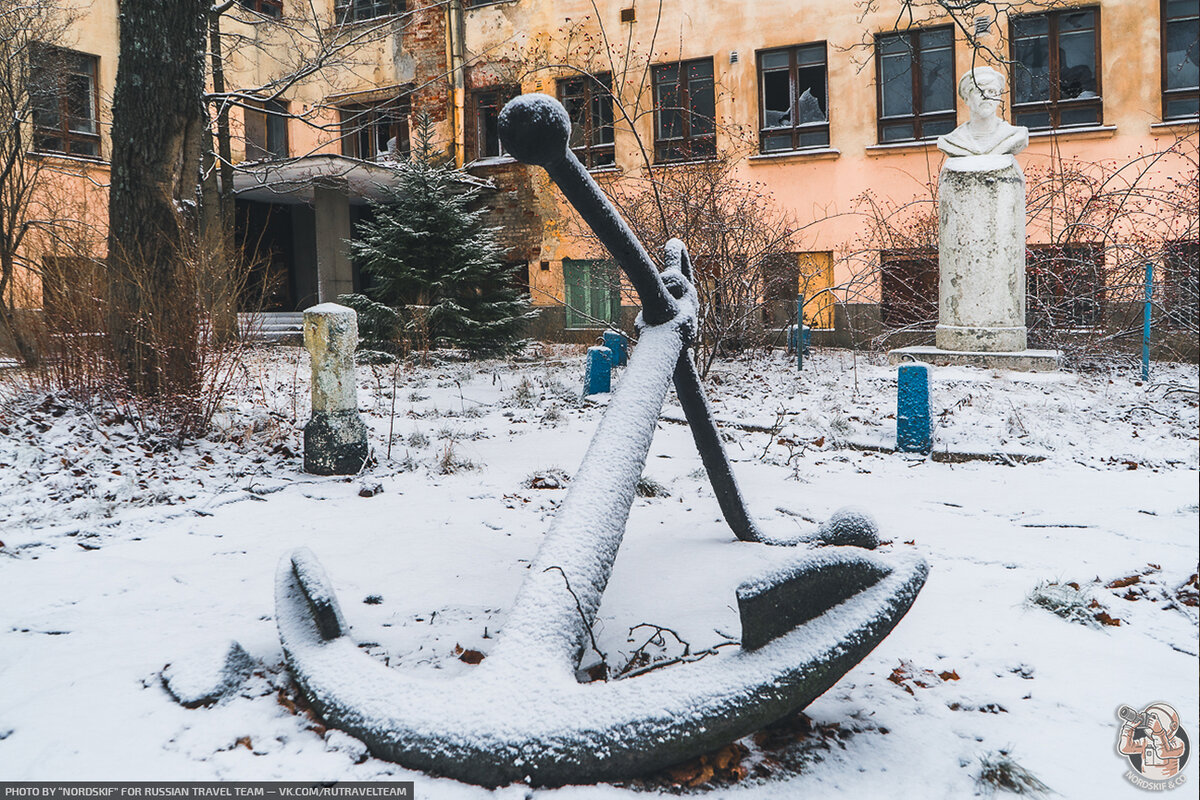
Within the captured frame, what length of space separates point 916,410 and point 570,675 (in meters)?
4.12

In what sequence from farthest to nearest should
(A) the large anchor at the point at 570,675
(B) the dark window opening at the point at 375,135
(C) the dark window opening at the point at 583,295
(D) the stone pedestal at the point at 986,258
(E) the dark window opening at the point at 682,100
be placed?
(B) the dark window opening at the point at 375,135 → (C) the dark window opening at the point at 583,295 → (E) the dark window opening at the point at 682,100 → (D) the stone pedestal at the point at 986,258 → (A) the large anchor at the point at 570,675

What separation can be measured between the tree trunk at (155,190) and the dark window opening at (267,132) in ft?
47.2

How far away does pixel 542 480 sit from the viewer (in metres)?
4.14

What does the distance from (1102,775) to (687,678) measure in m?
0.80

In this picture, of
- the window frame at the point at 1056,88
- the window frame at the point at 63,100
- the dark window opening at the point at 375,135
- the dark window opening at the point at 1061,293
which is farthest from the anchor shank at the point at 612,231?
the dark window opening at the point at 375,135

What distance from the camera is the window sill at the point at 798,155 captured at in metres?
14.4

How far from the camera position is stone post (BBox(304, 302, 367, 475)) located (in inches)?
173

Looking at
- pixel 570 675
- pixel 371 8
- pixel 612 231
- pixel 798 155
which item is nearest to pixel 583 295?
pixel 798 155

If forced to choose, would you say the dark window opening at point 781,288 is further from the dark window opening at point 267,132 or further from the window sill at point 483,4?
the dark window opening at point 267,132

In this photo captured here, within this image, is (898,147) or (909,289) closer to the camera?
(909,289)

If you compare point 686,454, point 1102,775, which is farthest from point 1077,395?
point 1102,775

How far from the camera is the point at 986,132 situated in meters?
9.22

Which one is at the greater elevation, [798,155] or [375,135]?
[375,135]

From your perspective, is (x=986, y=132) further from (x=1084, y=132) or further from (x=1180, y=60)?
(x=1180, y=60)
